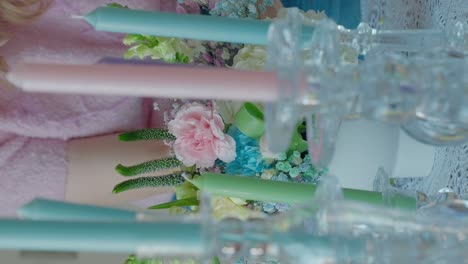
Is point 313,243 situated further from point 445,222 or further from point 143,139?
point 143,139

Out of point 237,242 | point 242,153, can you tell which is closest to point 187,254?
point 237,242

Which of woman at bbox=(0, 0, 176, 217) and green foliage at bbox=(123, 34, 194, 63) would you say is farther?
woman at bbox=(0, 0, 176, 217)

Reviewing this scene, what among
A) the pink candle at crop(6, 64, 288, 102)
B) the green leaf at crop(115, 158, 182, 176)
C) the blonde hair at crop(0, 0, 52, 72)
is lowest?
the green leaf at crop(115, 158, 182, 176)

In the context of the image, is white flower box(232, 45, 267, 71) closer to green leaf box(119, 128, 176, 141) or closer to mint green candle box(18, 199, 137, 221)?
green leaf box(119, 128, 176, 141)

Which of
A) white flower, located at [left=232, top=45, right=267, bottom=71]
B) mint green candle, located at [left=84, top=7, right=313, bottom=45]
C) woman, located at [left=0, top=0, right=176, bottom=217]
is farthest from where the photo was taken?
woman, located at [left=0, top=0, right=176, bottom=217]

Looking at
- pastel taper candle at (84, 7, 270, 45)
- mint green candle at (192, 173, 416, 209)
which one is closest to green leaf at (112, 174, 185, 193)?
mint green candle at (192, 173, 416, 209)

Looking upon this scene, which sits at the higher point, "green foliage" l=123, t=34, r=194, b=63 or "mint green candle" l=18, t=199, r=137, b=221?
"green foliage" l=123, t=34, r=194, b=63

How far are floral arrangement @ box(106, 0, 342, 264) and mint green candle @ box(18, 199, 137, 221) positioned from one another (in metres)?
0.28

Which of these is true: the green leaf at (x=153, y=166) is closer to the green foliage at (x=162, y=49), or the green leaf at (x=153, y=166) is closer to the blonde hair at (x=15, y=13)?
the green foliage at (x=162, y=49)

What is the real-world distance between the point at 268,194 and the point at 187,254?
0.23 m

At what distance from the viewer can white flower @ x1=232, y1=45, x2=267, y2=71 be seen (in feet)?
2.32

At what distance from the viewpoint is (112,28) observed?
486 millimetres

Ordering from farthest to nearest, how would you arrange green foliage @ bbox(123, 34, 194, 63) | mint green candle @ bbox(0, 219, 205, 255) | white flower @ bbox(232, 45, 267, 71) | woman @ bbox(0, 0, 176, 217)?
woman @ bbox(0, 0, 176, 217)
green foliage @ bbox(123, 34, 194, 63)
white flower @ bbox(232, 45, 267, 71)
mint green candle @ bbox(0, 219, 205, 255)

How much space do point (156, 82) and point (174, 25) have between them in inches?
5.3
